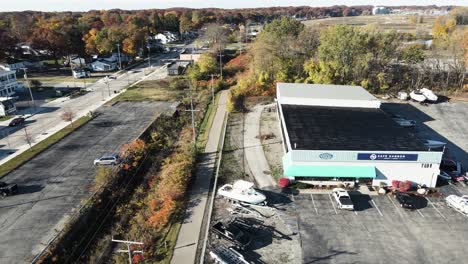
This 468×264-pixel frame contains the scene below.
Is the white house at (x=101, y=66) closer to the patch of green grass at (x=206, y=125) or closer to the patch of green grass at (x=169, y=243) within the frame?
the patch of green grass at (x=206, y=125)

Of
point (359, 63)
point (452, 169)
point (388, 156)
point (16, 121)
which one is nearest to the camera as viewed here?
point (388, 156)

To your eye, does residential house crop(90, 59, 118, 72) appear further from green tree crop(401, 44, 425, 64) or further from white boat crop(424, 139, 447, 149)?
white boat crop(424, 139, 447, 149)

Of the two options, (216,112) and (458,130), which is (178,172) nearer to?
(216,112)

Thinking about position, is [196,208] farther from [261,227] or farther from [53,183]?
[53,183]

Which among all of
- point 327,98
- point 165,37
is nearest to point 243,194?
point 327,98

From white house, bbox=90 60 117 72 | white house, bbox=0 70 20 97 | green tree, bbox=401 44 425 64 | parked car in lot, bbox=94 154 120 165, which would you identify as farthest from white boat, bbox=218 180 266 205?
white house, bbox=90 60 117 72

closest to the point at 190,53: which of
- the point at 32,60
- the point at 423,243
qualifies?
the point at 32,60

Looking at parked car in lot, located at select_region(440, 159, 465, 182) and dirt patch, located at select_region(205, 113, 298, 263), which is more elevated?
parked car in lot, located at select_region(440, 159, 465, 182)
